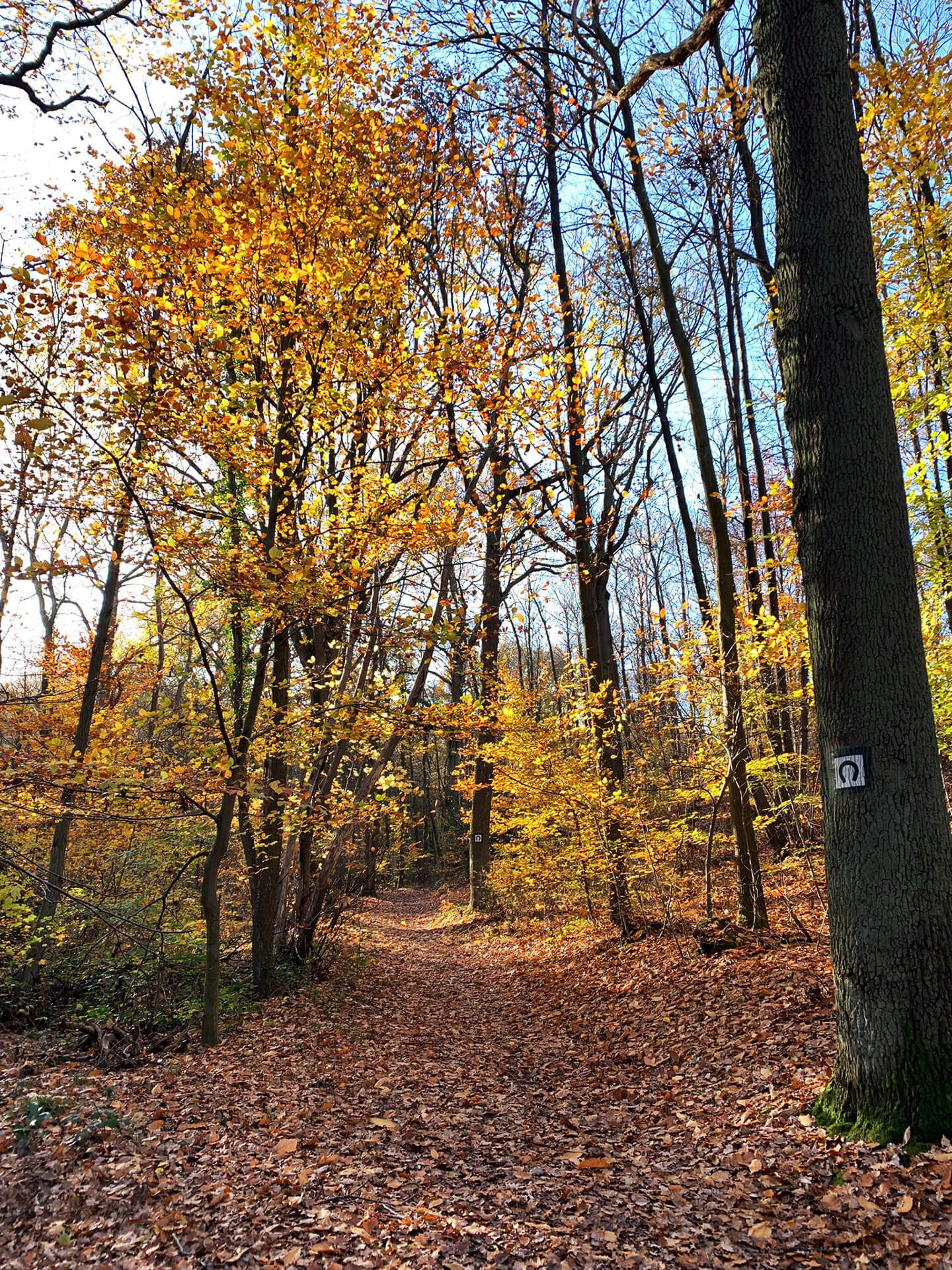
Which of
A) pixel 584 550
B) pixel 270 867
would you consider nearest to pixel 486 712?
pixel 270 867

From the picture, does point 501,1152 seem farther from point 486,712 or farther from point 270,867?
point 270,867

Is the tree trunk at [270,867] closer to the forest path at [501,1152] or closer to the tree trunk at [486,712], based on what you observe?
the forest path at [501,1152]

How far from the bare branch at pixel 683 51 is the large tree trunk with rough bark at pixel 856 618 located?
352mm

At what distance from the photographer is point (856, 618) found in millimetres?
3521

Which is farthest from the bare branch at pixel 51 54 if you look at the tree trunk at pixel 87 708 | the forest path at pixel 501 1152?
the forest path at pixel 501 1152

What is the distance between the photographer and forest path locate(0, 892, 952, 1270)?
9.57 feet

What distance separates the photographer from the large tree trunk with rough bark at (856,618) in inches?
129

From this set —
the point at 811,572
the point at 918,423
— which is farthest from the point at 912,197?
the point at 811,572

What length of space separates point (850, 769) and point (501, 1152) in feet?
10.0

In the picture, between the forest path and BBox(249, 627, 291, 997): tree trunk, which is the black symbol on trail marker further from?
BBox(249, 627, 291, 997): tree trunk

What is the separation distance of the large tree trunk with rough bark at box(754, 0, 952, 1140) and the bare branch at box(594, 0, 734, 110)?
1.15 feet

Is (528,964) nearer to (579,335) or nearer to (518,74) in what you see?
(579,335)

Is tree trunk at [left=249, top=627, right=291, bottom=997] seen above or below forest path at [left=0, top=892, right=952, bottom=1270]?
above

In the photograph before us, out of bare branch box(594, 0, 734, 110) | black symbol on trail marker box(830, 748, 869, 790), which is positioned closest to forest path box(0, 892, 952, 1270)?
black symbol on trail marker box(830, 748, 869, 790)
